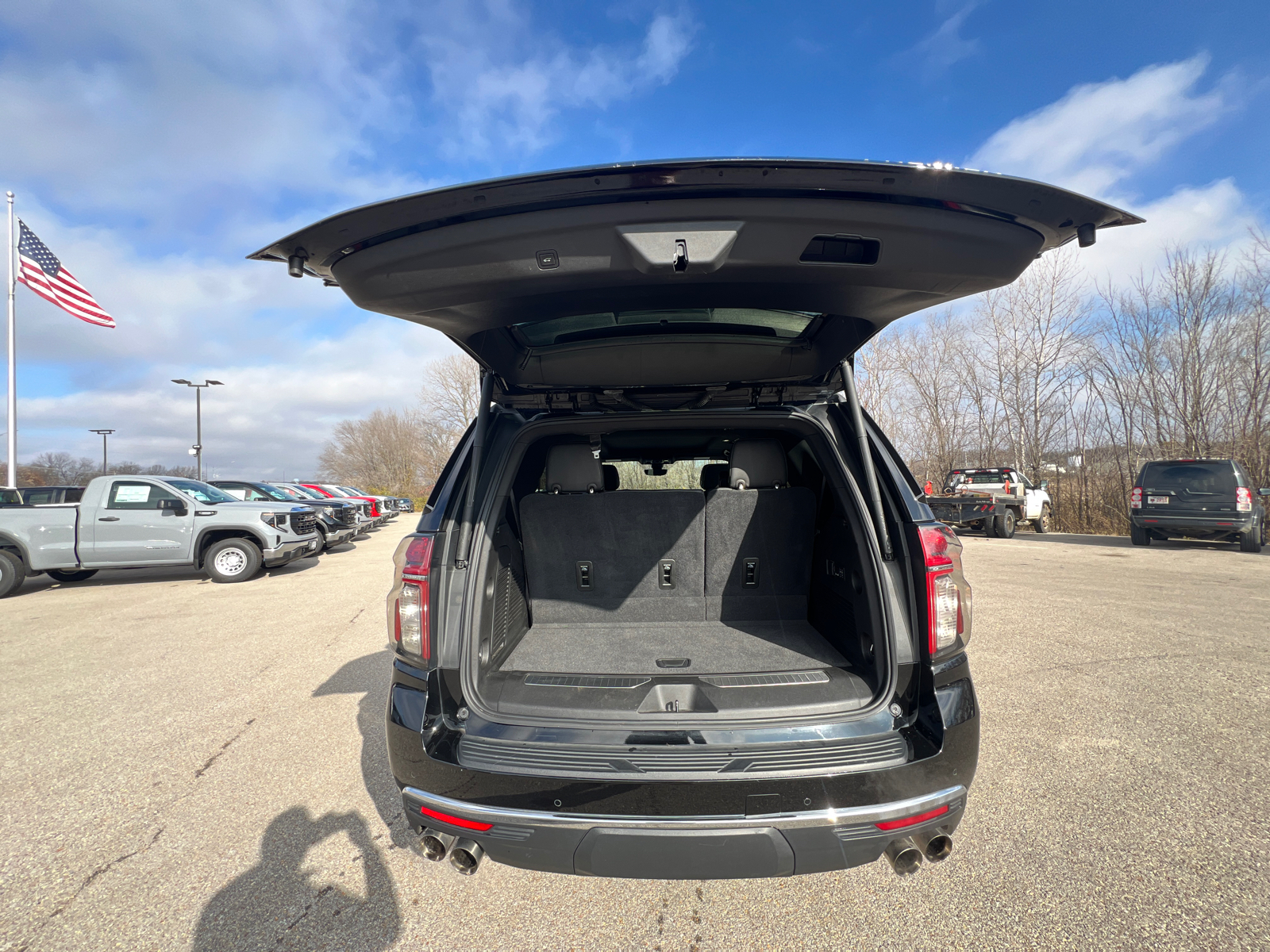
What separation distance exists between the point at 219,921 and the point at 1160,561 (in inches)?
500

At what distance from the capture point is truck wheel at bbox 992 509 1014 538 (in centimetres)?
1373

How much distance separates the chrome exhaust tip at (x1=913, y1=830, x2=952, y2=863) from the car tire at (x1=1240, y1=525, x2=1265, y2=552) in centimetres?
1334

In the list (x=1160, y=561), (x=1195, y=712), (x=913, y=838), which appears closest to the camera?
(x=913, y=838)

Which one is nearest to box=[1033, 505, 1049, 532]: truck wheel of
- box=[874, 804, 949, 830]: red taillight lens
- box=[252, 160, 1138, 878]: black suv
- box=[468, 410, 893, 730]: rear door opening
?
box=[468, 410, 893, 730]: rear door opening

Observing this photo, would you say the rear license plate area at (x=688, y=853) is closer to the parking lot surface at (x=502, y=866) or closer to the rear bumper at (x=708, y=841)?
the rear bumper at (x=708, y=841)

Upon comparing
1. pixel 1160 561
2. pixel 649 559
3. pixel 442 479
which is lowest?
pixel 1160 561

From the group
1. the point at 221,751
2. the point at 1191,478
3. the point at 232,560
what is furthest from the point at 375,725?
the point at 1191,478

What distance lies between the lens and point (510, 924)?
1.82 metres

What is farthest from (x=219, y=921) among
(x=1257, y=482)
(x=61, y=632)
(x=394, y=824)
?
(x=1257, y=482)

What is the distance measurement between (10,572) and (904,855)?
11.7m

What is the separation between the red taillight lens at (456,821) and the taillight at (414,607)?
458 millimetres

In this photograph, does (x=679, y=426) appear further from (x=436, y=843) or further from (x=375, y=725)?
(x=375, y=725)

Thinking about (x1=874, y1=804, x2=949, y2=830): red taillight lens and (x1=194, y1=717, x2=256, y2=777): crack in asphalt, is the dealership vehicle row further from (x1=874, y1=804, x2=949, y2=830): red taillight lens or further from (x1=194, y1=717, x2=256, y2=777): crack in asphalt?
(x1=874, y1=804, x2=949, y2=830): red taillight lens

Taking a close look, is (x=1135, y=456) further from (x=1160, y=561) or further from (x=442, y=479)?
(x=442, y=479)
